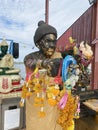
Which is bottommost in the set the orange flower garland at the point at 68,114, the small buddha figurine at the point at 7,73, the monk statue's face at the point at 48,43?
the orange flower garland at the point at 68,114

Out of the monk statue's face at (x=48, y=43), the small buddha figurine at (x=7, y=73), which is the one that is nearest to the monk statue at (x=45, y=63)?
the monk statue's face at (x=48, y=43)

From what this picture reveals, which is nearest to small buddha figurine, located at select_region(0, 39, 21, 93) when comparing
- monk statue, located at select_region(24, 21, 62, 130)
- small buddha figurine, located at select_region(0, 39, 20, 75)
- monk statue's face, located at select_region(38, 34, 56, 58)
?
small buddha figurine, located at select_region(0, 39, 20, 75)

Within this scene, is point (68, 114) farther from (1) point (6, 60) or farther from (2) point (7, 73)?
(1) point (6, 60)

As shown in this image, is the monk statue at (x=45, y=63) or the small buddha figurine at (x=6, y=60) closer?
the monk statue at (x=45, y=63)

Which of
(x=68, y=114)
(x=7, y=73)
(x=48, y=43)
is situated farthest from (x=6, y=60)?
(x=68, y=114)

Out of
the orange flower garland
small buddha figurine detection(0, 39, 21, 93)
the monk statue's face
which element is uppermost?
the monk statue's face

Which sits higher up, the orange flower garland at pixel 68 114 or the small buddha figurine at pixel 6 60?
the small buddha figurine at pixel 6 60

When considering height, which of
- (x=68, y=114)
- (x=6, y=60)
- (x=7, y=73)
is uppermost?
(x=6, y=60)

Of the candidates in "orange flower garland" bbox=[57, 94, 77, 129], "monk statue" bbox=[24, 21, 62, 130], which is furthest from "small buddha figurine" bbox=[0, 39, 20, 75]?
"orange flower garland" bbox=[57, 94, 77, 129]

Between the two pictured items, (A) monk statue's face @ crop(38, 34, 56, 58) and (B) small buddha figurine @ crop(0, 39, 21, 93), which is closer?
(A) monk statue's face @ crop(38, 34, 56, 58)

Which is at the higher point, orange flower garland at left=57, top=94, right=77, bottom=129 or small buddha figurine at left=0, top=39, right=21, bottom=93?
small buddha figurine at left=0, top=39, right=21, bottom=93

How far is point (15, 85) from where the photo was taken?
1621mm

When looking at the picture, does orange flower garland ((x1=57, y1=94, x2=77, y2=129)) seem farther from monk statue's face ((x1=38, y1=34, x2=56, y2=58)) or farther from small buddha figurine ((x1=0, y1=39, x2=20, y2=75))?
small buddha figurine ((x1=0, y1=39, x2=20, y2=75))

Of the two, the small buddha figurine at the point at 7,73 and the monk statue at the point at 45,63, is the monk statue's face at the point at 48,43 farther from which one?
the small buddha figurine at the point at 7,73
